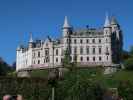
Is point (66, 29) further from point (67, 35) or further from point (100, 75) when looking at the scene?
point (100, 75)

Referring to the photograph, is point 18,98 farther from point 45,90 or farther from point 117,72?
point 117,72

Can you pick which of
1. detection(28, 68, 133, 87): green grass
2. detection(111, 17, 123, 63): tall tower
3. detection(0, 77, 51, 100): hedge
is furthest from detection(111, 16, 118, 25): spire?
detection(0, 77, 51, 100): hedge

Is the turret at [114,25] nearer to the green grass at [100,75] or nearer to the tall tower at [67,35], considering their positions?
the tall tower at [67,35]

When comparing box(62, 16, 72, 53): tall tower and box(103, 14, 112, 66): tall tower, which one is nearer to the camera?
box(103, 14, 112, 66): tall tower

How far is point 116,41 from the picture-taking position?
118875 mm

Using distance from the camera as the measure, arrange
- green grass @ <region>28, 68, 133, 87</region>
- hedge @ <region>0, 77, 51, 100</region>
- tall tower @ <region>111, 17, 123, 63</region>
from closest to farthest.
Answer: hedge @ <region>0, 77, 51, 100</region>, green grass @ <region>28, 68, 133, 87</region>, tall tower @ <region>111, 17, 123, 63</region>

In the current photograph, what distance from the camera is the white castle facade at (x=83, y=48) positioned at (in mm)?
113062

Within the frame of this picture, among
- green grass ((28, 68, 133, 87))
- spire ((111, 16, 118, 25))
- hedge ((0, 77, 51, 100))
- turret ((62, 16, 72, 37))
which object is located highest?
spire ((111, 16, 118, 25))

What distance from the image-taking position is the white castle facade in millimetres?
113062

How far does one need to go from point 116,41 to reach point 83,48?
382 inches

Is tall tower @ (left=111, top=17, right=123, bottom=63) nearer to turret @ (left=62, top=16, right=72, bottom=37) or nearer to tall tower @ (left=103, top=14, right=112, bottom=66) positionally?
tall tower @ (left=103, top=14, right=112, bottom=66)

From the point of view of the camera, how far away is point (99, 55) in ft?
371

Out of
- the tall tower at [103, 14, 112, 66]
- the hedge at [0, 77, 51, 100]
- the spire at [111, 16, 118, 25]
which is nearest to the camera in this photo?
the hedge at [0, 77, 51, 100]

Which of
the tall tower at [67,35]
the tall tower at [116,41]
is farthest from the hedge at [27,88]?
the tall tower at [116,41]
